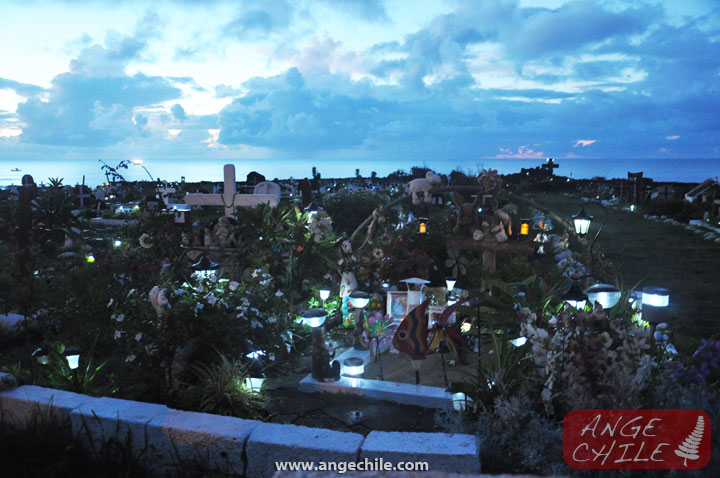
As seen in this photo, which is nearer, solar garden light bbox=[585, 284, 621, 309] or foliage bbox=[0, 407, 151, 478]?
foliage bbox=[0, 407, 151, 478]

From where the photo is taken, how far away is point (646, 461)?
3.29 metres

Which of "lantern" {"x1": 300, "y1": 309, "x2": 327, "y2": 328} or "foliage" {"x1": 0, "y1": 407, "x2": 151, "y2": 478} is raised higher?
"lantern" {"x1": 300, "y1": 309, "x2": 327, "y2": 328}

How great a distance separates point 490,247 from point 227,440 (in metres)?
6.03

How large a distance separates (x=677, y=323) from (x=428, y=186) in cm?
509

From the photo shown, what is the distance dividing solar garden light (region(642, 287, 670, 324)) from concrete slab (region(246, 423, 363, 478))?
4.23m

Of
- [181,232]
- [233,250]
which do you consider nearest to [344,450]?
[233,250]

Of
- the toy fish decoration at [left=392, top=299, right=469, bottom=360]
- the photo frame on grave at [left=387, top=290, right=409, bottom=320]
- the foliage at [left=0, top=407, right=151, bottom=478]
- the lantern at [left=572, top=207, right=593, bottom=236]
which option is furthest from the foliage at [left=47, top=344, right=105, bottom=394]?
the lantern at [left=572, top=207, right=593, bottom=236]

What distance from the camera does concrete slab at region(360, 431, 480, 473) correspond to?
329 centimetres

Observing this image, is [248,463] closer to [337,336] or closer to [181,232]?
[337,336]

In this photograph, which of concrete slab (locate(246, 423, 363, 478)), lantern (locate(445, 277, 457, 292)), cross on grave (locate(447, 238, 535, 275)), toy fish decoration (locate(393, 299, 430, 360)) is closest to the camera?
concrete slab (locate(246, 423, 363, 478))

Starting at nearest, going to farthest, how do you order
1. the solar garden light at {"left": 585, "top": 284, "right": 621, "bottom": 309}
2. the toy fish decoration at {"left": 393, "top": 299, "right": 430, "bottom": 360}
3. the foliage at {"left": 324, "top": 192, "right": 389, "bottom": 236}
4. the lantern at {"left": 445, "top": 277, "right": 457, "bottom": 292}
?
1. the solar garden light at {"left": 585, "top": 284, "right": 621, "bottom": 309}
2. the toy fish decoration at {"left": 393, "top": 299, "right": 430, "bottom": 360}
3. the lantern at {"left": 445, "top": 277, "right": 457, "bottom": 292}
4. the foliage at {"left": 324, "top": 192, "right": 389, "bottom": 236}

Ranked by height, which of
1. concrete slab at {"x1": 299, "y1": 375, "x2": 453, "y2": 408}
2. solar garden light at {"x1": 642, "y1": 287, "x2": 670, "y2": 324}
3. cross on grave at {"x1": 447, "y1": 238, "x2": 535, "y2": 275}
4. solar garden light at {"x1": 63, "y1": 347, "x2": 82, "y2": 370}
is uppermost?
cross on grave at {"x1": 447, "y1": 238, "x2": 535, "y2": 275}

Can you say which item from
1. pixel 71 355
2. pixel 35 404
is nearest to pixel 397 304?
pixel 71 355

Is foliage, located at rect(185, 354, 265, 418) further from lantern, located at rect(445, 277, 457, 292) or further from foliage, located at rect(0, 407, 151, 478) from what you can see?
lantern, located at rect(445, 277, 457, 292)
